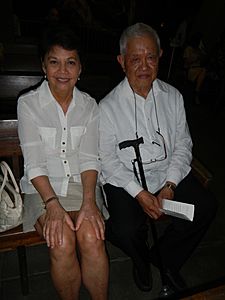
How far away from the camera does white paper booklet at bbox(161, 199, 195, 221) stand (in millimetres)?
1792

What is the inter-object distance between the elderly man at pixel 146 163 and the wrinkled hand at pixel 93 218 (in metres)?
0.24

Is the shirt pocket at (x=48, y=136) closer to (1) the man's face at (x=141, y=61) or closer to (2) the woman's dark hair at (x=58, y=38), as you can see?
(2) the woman's dark hair at (x=58, y=38)

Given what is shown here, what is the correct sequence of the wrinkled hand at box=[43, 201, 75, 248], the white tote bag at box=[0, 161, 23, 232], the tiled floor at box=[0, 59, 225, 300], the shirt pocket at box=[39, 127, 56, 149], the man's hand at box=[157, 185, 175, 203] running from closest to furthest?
1. the wrinkled hand at box=[43, 201, 75, 248]
2. the white tote bag at box=[0, 161, 23, 232]
3. the shirt pocket at box=[39, 127, 56, 149]
4. the man's hand at box=[157, 185, 175, 203]
5. the tiled floor at box=[0, 59, 225, 300]

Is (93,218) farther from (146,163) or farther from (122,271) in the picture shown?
(122,271)

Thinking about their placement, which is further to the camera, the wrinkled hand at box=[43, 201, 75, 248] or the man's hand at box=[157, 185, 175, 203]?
the man's hand at box=[157, 185, 175, 203]

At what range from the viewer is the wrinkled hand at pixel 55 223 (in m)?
1.59

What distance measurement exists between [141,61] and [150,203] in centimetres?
95

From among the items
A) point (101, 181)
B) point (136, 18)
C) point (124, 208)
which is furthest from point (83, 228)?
point (136, 18)

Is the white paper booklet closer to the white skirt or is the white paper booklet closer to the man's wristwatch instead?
the man's wristwatch

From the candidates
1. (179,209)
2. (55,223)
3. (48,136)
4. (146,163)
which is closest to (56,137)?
(48,136)

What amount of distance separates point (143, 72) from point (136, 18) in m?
6.54

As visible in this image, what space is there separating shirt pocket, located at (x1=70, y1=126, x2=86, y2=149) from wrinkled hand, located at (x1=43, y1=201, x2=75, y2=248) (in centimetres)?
44

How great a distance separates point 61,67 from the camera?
5.70 ft

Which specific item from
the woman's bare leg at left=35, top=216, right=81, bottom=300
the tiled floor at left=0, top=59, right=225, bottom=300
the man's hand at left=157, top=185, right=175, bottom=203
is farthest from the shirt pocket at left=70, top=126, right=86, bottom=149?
the tiled floor at left=0, top=59, right=225, bottom=300
